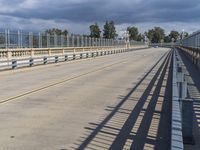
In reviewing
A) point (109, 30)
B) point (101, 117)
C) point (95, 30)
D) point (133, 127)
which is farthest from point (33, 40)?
point (109, 30)

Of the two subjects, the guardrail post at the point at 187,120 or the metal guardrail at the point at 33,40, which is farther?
the metal guardrail at the point at 33,40

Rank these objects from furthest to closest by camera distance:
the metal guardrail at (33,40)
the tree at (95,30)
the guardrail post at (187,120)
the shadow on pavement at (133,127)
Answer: the tree at (95,30) → the metal guardrail at (33,40) → the shadow on pavement at (133,127) → the guardrail post at (187,120)

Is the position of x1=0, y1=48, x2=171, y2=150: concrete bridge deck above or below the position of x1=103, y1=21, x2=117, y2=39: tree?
below

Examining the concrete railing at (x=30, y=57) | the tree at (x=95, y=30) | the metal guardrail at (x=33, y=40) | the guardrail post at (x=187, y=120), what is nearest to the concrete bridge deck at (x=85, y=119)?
the guardrail post at (x=187, y=120)

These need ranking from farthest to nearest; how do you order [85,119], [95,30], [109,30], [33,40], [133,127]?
[109,30]
[95,30]
[33,40]
[85,119]
[133,127]

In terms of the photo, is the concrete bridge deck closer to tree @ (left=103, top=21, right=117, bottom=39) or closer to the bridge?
the bridge

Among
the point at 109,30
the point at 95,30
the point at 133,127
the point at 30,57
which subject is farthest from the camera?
the point at 109,30

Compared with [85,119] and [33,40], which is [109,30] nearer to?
[33,40]

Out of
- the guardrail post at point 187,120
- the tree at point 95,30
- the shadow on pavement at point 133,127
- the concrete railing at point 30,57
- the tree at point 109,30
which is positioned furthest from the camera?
the tree at point 109,30

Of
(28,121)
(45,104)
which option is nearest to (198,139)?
(28,121)

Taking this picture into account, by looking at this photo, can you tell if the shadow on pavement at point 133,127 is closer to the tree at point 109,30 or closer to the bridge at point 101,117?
the bridge at point 101,117

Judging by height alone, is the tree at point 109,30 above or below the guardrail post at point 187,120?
above

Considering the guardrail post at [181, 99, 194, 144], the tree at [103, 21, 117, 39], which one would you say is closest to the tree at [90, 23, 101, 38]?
the tree at [103, 21, 117, 39]

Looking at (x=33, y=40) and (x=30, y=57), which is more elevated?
(x=33, y=40)
